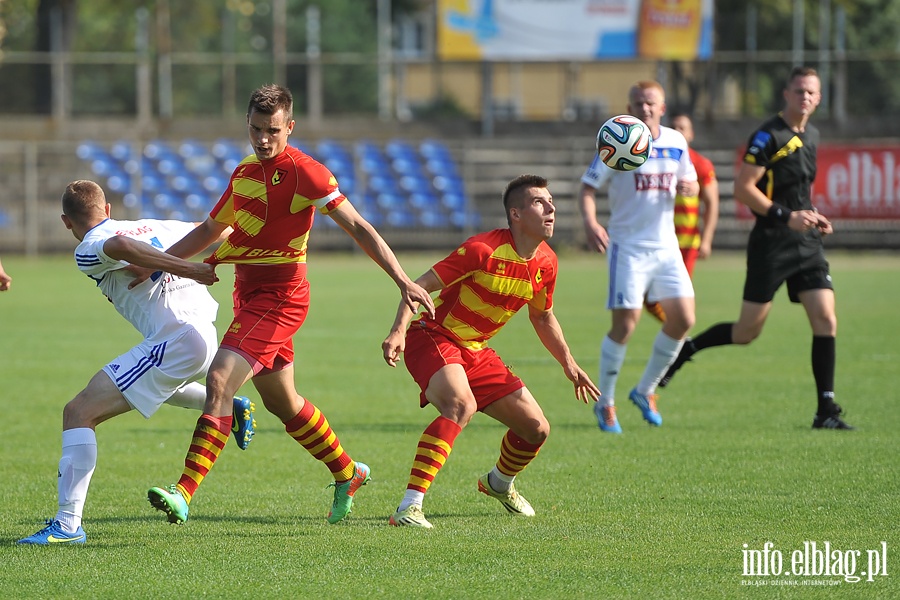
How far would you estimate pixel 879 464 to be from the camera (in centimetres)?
739

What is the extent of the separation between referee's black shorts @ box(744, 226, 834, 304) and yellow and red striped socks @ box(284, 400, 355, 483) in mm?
3928

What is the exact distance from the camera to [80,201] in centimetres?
592

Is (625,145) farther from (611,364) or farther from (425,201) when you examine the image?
(425,201)

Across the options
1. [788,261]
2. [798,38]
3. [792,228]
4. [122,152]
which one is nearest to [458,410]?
[792,228]

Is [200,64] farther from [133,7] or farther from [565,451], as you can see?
[565,451]

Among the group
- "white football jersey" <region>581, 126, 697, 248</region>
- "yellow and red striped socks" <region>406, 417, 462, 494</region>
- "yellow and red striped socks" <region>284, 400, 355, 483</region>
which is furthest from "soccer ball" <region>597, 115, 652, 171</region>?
"yellow and red striped socks" <region>284, 400, 355, 483</region>

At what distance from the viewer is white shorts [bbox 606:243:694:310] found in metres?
9.11

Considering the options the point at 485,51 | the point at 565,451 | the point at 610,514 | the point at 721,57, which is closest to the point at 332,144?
the point at 485,51

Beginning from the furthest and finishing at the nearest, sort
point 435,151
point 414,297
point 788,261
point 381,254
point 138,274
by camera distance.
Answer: point 435,151, point 788,261, point 138,274, point 381,254, point 414,297

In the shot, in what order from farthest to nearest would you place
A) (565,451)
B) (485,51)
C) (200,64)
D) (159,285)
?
(200,64), (485,51), (565,451), (159,285)

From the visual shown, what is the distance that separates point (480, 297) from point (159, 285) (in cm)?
158

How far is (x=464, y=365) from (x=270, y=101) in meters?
1.60

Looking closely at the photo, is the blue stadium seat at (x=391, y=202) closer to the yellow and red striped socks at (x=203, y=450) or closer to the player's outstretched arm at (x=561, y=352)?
the player's outstretched arm at (x=561, y=352)

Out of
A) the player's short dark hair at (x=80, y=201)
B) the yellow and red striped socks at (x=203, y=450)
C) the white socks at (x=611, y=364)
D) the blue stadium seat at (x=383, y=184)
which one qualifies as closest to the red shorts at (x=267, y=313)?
the yellow and red striped socks at (x=203, y=450)
